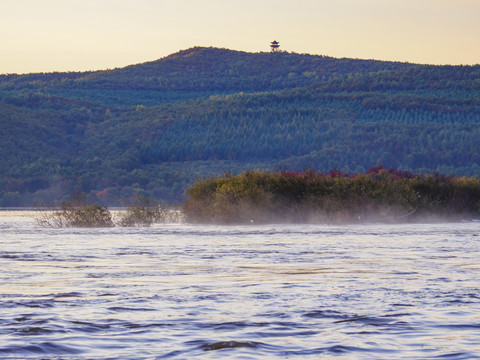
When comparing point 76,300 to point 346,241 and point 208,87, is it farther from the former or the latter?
point 208,87

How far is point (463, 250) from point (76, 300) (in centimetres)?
1126

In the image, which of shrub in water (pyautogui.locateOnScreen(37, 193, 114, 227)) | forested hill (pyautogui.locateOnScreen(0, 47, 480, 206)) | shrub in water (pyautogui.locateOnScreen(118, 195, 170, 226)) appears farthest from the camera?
forested hill (pyautogui.locateOnScreen(0, 47, 480, 206))

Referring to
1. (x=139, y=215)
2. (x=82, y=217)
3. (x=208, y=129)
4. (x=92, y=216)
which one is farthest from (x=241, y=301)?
(x=208, y=129)

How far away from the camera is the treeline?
1379 inches

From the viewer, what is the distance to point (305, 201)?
35.5m

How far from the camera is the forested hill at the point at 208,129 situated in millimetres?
88806

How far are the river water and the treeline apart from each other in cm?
1134

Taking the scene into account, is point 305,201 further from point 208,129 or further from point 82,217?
point 208,129

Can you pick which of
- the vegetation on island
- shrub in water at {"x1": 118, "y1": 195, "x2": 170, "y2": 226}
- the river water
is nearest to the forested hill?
shrub in water at {"x1": 118, "y1": 195, "x2": 170, "y2": 226}

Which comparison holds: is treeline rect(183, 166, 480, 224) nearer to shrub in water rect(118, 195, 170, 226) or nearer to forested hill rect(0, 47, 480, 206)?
shrub in water rect(118, 195, 170, 226)

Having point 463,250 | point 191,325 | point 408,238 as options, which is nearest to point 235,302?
point 191,325

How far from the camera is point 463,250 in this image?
70.3ft

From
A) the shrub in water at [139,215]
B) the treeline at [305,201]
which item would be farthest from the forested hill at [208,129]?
the treeline at [305,201]

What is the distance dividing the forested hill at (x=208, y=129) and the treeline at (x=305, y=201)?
4135 centimetres
